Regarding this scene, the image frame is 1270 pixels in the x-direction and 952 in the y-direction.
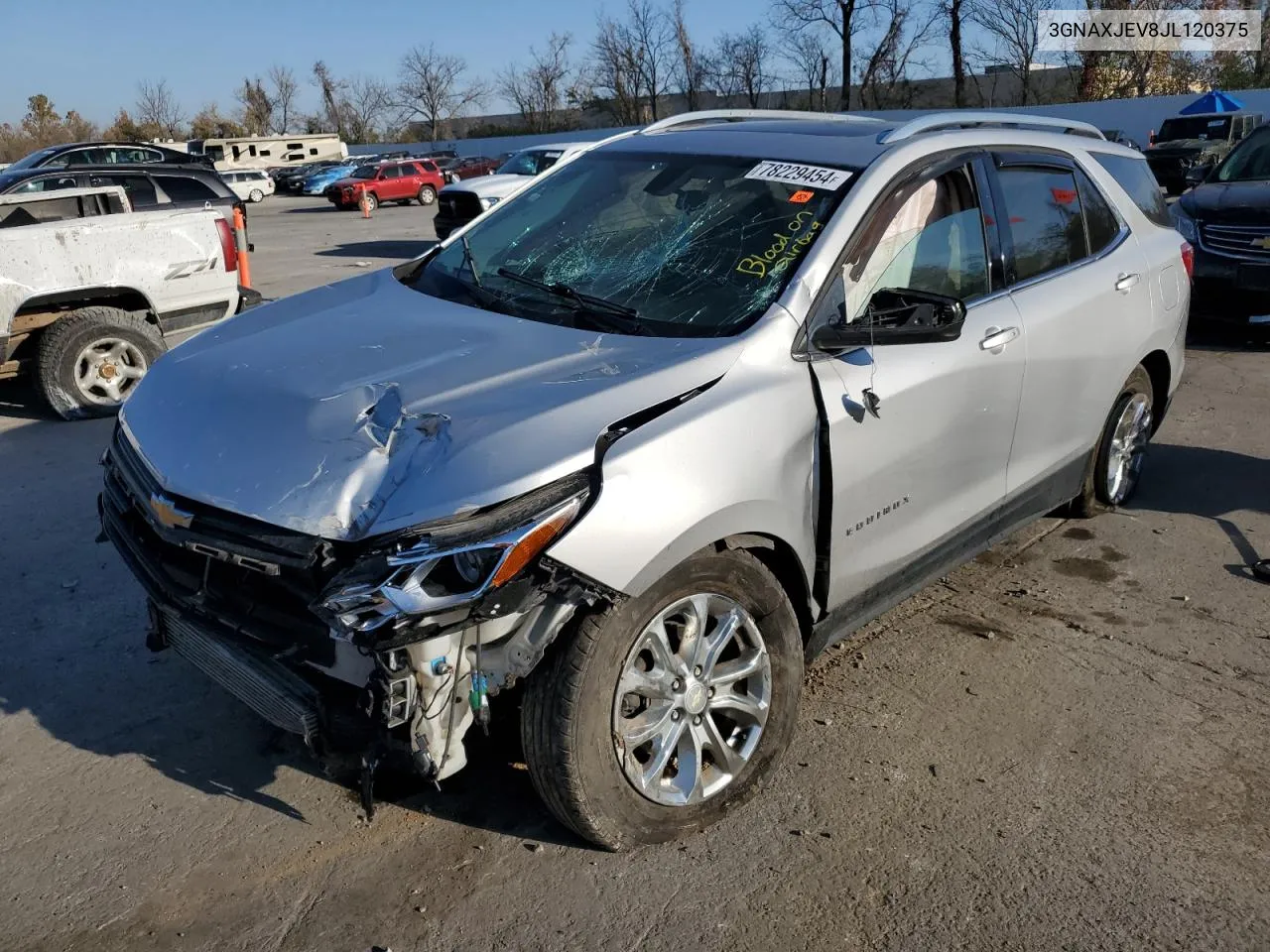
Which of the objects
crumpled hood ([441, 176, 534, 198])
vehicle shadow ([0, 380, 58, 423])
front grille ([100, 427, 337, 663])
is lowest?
vehicle shadow ([0, 380, 58, 423])

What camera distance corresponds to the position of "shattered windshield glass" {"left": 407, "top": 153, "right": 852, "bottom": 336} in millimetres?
3246

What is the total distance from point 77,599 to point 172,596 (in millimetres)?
1956

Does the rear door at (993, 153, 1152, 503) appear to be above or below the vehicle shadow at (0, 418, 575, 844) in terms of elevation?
above

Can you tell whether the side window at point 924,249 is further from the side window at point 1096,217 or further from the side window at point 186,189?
the side window at point 186,189

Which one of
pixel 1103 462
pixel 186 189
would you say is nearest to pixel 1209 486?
pixel 1103 462

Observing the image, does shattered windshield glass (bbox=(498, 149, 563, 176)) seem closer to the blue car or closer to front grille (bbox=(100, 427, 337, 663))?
front grille (bbox=(100, 427, 337, 663))

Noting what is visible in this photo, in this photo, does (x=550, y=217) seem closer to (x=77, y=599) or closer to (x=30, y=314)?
(x=77, y=599)

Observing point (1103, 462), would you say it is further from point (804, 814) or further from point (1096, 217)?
point (804, 814)

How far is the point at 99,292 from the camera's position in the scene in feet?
23.9

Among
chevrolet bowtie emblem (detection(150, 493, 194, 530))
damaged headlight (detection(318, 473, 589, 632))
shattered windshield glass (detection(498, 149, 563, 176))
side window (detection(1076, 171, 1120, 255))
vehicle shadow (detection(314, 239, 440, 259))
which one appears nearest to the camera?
damaged headlight (detection(318, 473, 589, 632))

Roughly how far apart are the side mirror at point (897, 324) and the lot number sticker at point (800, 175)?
18.2 inches

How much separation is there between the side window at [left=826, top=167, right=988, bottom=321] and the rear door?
0.72 feet

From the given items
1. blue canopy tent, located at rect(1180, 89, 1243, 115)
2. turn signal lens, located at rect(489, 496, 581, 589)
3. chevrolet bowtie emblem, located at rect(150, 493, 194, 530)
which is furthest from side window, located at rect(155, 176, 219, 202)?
blue canopy tent, located at rect(1180, 89, 1243, 115)

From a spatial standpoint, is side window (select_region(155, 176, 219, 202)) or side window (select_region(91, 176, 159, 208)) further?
side window (select_region(155, 176, 219, 202))
